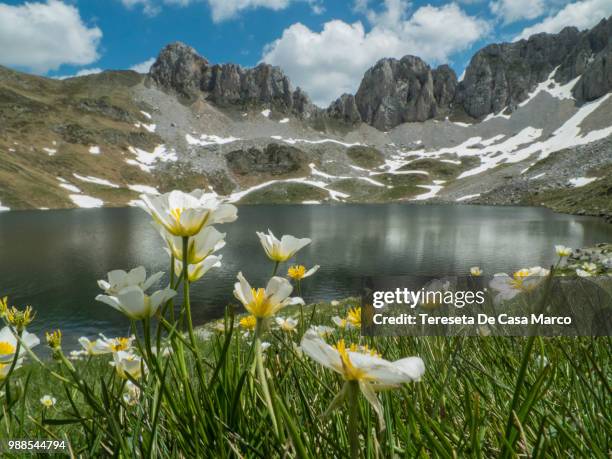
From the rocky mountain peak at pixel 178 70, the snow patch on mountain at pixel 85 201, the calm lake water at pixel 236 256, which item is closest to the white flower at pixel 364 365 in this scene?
the calm lake water at pixel 236 256

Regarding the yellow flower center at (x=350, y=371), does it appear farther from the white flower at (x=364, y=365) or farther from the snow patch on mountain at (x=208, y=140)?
the snow patch on mountain at (x=208, y=140)

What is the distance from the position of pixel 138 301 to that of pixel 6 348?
35.1 inches

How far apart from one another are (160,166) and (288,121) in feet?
247

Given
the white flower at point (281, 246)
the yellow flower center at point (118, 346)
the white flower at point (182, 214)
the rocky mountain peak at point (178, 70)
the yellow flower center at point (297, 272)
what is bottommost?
the yellow flower center at point (118, 346)

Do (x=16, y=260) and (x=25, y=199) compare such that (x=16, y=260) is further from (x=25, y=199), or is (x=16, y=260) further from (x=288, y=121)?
(x=288, y=121)

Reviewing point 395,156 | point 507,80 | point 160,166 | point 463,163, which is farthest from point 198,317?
point 507,80

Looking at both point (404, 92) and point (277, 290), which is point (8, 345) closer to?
point (277, 290)

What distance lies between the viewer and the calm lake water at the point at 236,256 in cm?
2117

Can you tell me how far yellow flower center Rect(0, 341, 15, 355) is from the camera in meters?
1.36

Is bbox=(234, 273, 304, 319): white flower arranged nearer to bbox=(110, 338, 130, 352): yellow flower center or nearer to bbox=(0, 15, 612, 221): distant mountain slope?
bbox=(110, 338, 130, 352): yellow flower center

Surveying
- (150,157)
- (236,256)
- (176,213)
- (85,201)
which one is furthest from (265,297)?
(150,157)

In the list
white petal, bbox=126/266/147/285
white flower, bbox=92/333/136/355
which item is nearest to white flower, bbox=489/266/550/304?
white petal, bbox=126/266/147/285

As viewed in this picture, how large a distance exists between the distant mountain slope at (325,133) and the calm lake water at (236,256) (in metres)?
31.0

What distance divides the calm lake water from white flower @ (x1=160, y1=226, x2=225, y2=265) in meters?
17.9
